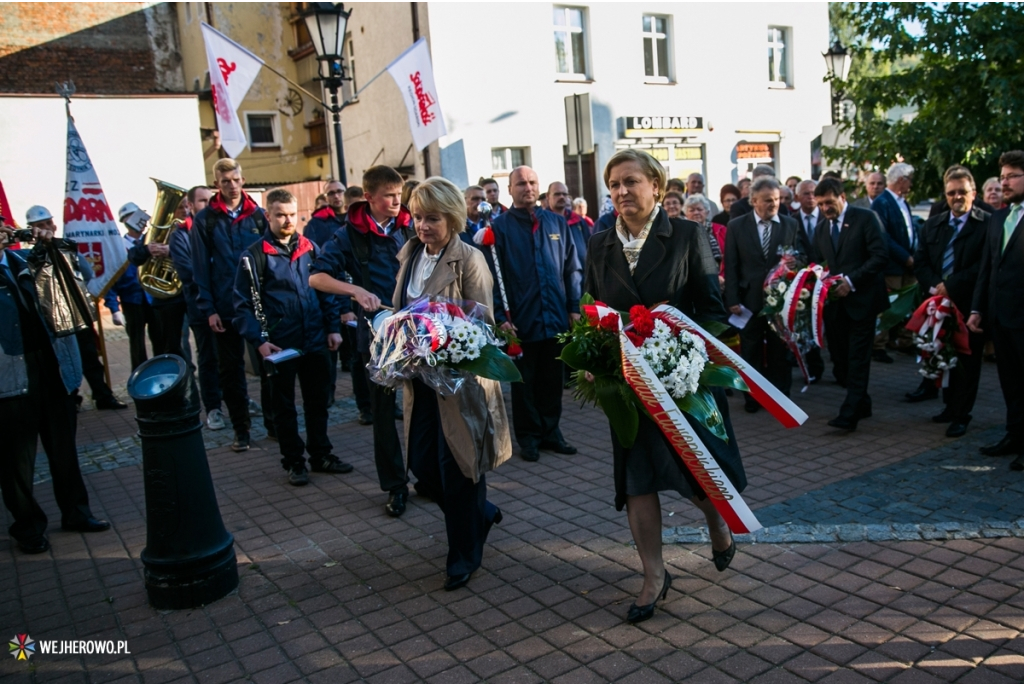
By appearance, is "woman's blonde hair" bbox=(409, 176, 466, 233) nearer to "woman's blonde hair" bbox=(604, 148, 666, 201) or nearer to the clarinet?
"woman's blonde hair" bbox=(604, 148, 666, 201)

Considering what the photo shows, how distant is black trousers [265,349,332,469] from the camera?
623cm

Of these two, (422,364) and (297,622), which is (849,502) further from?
(297,622)

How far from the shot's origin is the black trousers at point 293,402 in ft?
20.4

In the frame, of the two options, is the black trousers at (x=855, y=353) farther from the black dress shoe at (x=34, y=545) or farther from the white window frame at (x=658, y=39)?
the white window frame at (x=658, y=39)

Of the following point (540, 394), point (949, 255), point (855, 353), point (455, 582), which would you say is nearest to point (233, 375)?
point (540, 394)

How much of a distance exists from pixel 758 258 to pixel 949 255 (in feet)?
5.31

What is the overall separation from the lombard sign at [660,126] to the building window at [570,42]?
67.4 inches

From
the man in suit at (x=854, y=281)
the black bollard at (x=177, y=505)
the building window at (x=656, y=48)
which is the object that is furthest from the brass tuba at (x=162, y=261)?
the building window at (x=656, y=48)

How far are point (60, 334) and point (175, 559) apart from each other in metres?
1.95

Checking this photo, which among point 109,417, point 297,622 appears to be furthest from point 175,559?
point 109,417

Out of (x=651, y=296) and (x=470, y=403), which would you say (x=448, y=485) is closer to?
(x=470, y=403)

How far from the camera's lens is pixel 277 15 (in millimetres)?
24125

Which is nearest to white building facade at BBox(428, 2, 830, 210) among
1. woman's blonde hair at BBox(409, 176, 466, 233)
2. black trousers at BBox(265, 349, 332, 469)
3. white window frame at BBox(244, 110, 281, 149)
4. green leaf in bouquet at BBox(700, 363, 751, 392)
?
white window frame at BBox(244, 110, 281, 149)

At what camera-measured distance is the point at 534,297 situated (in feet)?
22.3
